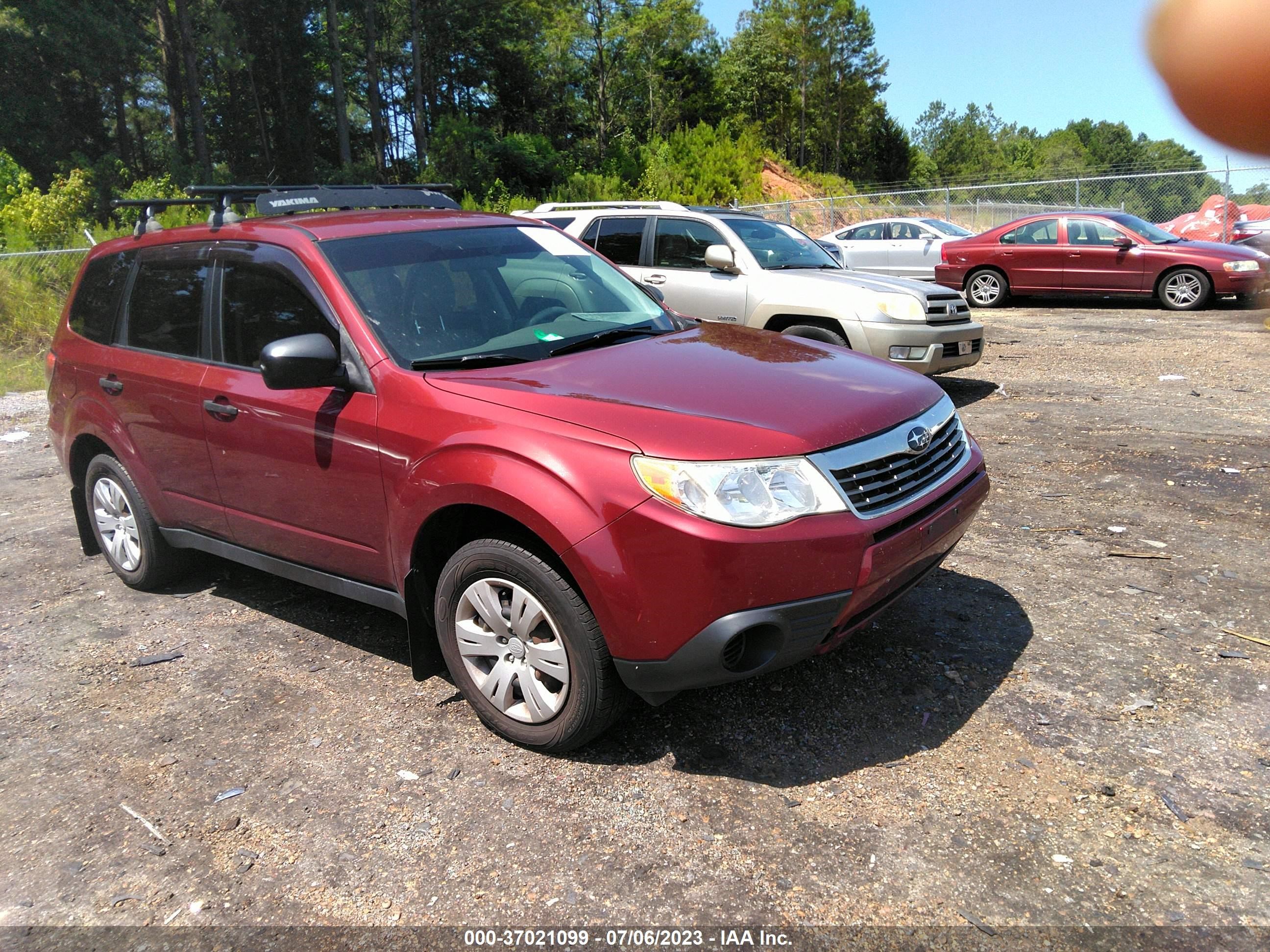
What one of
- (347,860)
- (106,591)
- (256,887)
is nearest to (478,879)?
(347,860)

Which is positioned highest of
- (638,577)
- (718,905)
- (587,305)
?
(587,305)

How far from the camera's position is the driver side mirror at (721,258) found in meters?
7.93

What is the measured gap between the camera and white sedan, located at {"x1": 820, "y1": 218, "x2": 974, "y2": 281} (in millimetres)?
18328

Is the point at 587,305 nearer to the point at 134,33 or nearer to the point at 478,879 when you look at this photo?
the point at 478,879

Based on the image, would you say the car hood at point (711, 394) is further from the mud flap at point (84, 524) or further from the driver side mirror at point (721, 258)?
the driver side mirror at point (721, 258)

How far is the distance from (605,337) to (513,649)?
144cm

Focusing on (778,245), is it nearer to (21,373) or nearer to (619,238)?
(619,238)

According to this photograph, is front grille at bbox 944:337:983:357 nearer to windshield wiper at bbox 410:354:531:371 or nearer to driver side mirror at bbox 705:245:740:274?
driver side mirror at bbox 705:245:740:274

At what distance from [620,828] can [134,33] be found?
137ft

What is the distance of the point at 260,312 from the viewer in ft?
14.1

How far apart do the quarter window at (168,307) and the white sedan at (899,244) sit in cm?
1470

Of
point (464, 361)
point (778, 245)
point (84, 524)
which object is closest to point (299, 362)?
point (464, 361)

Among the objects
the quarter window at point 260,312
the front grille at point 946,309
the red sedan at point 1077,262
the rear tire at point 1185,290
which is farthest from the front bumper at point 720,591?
the rear tire at point 1185,290

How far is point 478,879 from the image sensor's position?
294 cm
